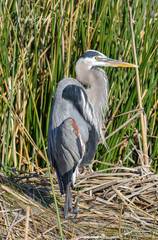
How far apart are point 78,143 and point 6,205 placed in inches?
21.5

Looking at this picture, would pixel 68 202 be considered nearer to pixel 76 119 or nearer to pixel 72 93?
pixel 76 119

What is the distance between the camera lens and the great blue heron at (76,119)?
7.06ft

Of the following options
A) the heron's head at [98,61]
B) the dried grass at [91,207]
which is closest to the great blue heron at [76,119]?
the heron's head at [98,61]

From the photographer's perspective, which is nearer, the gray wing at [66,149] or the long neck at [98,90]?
the gray wing at [66,149]

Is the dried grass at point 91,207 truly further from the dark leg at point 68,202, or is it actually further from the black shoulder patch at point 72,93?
the black shoulder patch at point 72,93

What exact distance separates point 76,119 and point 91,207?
55cm

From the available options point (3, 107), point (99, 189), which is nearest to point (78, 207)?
point (99, 189)

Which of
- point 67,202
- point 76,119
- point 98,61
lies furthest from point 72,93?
point 67,202

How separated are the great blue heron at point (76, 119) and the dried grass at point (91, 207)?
170 mm

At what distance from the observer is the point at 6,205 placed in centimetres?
195

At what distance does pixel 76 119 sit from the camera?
2227 mm

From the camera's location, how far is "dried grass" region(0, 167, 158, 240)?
1805 mm

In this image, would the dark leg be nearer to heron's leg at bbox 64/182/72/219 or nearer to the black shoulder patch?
heron's leg at bbox 64/182/72/219

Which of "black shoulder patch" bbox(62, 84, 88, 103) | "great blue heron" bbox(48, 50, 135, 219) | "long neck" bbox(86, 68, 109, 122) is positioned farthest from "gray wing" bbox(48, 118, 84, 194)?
"long neck" bbox(86, 68, 109, 122)
